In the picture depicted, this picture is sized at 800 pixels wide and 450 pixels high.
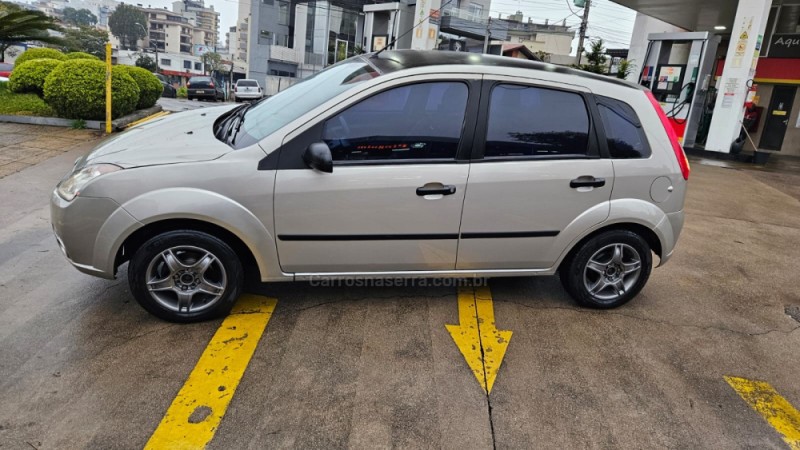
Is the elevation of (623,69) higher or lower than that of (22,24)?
higher

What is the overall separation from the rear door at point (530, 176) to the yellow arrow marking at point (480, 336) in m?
0.37

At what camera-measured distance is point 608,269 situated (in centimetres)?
385

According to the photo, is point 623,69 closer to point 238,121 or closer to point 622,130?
point 622,130

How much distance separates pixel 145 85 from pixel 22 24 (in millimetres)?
3302

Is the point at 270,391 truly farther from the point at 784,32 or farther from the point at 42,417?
the point at 784,32

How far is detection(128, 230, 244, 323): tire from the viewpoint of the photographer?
10.3 feet

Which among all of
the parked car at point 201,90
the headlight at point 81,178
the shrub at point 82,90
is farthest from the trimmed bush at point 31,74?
the parked car at point 201,90

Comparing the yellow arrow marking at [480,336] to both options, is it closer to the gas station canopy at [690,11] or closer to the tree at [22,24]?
the tree at [22,24]

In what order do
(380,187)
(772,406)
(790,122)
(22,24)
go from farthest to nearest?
1. (790,122)
2. (22,24)
3. (380,187)
4. (772,406)

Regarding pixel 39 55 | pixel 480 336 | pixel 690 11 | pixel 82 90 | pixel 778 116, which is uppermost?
pixel 690 11

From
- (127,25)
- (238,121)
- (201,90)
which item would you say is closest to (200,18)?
(127,25)

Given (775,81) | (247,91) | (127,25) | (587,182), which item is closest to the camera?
(587,182)

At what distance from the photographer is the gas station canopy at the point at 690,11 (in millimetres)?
14625

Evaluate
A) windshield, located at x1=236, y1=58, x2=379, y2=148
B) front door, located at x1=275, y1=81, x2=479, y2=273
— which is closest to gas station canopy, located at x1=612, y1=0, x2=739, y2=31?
windshield, located at x1=236, y1=58, x2=379, y2=148
